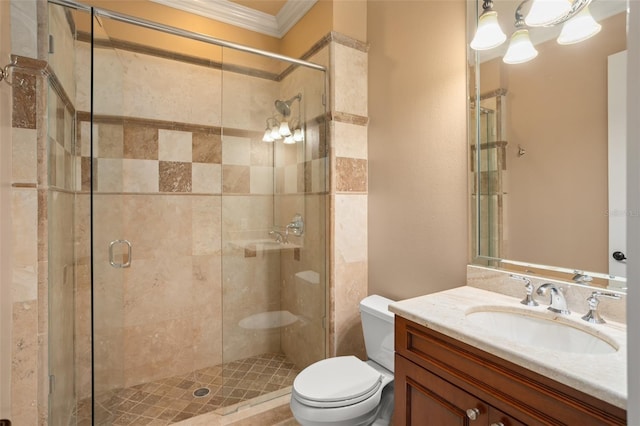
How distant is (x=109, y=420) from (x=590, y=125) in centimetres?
279

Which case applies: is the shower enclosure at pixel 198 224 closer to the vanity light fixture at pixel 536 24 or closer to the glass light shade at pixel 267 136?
the glass light shade at pixel 267 136

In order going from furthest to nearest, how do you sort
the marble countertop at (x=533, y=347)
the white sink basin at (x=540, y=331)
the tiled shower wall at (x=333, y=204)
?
the tiled shower wall at (x=333, y=204), the white sink basin at (x=540, y=331), the marble countertop at (x=533, y=347)

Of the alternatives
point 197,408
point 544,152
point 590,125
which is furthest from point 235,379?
point 590,125

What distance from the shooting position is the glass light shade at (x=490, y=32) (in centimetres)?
125

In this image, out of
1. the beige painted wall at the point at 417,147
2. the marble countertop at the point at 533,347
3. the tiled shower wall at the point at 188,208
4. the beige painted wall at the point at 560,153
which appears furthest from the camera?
the tiled shower wall at the point at 188,208

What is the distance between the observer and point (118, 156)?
1982mm

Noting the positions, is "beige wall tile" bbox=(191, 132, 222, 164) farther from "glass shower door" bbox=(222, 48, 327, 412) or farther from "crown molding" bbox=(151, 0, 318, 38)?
"crown molding" bbox=(151, 0, 318, 38)

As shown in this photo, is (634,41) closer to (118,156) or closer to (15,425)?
(15,425)

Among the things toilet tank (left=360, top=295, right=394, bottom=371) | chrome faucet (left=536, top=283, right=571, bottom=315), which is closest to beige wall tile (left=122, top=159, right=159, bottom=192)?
toilet tank (left=360, top=295, right=394, bottom=371)

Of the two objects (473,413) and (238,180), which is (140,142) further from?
(473,413)

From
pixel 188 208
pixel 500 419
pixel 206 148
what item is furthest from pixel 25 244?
pixel 500 419

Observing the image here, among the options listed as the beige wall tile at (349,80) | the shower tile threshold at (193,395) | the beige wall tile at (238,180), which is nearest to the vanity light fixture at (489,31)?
the beige wall tile at (349,80)

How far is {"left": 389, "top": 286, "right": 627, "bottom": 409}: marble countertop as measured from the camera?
2.18ft

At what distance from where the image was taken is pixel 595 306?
1005mm
